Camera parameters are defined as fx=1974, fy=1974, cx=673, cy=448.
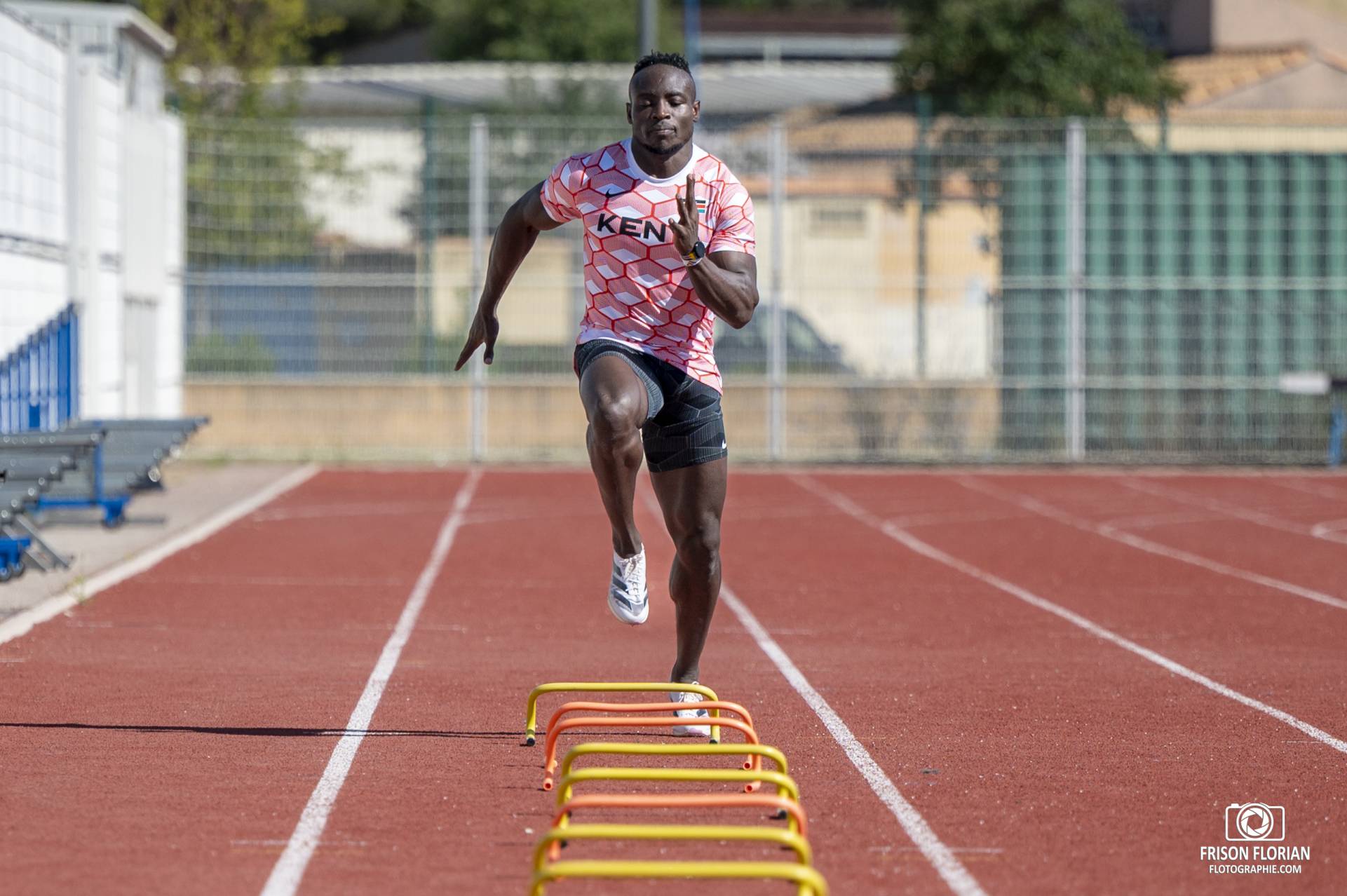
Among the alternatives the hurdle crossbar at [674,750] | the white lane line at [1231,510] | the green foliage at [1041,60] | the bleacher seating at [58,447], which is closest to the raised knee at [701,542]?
the hurdle crossbar at [674,750]

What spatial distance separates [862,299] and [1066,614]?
1363 cm

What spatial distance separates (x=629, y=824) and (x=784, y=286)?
19709 mm

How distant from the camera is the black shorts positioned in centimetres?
680

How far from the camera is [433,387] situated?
24.9 m

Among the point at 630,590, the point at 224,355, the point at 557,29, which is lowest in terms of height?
the point at 630,590

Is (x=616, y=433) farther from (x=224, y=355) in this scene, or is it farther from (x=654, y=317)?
(x=224, y=355)

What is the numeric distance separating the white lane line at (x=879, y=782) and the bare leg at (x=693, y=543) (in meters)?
0.67

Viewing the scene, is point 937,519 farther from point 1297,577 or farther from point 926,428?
point 926,428

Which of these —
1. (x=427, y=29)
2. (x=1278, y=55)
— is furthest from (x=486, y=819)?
(x=427, y=29)

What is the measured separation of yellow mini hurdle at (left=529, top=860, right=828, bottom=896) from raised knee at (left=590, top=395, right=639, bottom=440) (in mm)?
2189

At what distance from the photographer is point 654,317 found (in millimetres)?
6844

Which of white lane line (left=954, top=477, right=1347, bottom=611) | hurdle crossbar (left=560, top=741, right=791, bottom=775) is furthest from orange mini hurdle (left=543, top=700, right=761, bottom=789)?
white lane line (left=954, top=477, right=1347, bottom=611)

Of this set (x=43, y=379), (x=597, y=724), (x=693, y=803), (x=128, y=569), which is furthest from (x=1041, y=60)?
(x=693, y=803)

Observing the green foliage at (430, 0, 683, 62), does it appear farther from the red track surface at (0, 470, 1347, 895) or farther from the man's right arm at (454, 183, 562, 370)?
the man's right arm at (454, 183, 562, 370)
